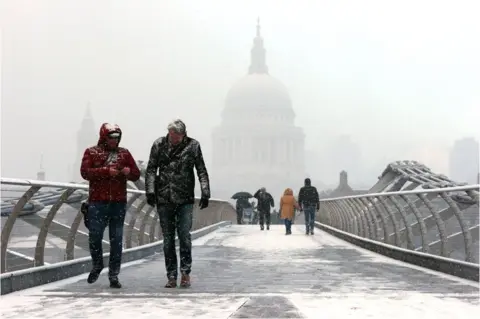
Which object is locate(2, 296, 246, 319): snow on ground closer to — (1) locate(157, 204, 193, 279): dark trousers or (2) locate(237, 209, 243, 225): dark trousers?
(1) locate(157, 204, 193, 279): dark trousers

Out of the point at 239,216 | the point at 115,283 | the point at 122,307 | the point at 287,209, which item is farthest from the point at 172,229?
the point at 239,216

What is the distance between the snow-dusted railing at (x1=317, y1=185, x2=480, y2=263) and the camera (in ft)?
29.8

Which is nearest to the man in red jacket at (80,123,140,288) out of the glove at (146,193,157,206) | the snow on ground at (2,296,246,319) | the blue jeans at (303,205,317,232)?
the glove at (146,193,157,206)

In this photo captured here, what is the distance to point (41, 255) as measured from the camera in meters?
8.13

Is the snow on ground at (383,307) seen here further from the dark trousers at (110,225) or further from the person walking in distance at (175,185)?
the dark trousers at (110,225)

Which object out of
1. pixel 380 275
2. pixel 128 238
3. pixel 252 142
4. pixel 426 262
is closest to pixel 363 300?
pixel 380 275

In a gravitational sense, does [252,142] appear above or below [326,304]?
above

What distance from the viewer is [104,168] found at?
762cm

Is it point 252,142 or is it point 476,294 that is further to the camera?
point 252,142

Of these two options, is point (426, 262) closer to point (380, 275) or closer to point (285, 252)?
point (380, 275)

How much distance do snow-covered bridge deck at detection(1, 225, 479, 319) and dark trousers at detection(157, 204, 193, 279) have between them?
27 centimetres

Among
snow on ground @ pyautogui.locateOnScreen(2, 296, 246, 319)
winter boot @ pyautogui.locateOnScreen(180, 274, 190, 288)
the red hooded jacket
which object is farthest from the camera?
winter boot @ pyautogui.locateOnScreen(180, 274, 190, 288)

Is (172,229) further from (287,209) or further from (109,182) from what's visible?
(287,209)

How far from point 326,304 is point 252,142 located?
186 metres
